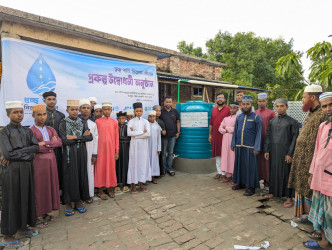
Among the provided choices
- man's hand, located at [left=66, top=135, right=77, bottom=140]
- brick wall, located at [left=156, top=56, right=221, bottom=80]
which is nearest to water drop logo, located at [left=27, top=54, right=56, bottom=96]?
man's hand, located at [left=66, top=135, right=77, bottom=140]

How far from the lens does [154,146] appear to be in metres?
4.64

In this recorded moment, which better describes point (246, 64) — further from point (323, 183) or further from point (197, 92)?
point (323, 183)

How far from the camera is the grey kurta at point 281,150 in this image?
3471mm

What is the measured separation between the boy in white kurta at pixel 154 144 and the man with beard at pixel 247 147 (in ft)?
5.33

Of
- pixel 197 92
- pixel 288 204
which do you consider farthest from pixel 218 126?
pixel 197 92

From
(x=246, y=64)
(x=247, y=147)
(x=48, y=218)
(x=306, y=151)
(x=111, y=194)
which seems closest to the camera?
(x=306, y=151)

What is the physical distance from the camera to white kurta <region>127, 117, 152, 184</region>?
13.2ft

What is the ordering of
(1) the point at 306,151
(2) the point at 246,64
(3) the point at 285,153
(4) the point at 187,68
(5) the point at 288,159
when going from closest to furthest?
(1) the point at 306,151 < (5) the point at 288,159 < (3) the point at 285,153 < (4) the point at 187,68 < (2) the point at 246,64

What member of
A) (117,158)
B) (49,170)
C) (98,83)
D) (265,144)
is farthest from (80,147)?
(265,144)

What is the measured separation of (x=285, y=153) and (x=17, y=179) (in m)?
3.81

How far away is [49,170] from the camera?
2.84 meters

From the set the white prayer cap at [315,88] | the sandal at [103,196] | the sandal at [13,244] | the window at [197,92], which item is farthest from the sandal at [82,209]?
the window at [197,92]

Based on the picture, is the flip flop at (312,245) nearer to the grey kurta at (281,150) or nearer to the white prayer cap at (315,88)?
the grey kurta at (281,150)

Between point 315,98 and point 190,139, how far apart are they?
295cm
